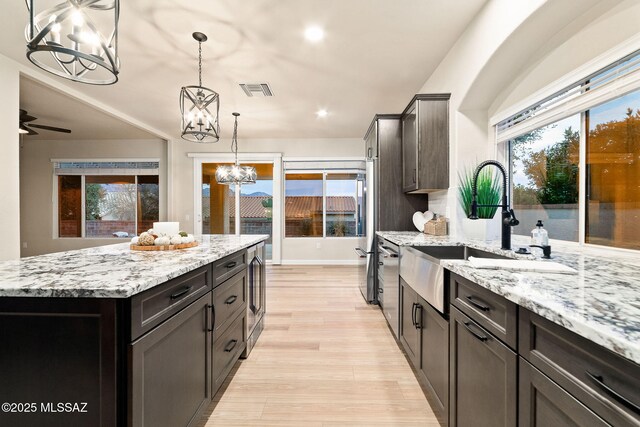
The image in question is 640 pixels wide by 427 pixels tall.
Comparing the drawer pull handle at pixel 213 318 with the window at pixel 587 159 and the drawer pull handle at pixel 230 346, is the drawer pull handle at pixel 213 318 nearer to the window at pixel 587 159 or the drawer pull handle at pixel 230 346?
the drawer pull handle at pixel 230 346

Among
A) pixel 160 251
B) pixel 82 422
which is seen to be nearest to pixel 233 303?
pixel 160 251

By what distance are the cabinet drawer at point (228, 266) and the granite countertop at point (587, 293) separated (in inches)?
49.1

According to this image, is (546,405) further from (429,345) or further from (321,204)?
(321,204)

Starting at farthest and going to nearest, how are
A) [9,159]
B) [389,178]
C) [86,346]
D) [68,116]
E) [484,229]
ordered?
[68,116], [389,178], [9,159], [484,229], [86,346]

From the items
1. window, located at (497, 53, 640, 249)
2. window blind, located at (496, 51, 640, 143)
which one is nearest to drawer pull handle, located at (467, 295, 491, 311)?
window, located at (497, 53, 640, 249)

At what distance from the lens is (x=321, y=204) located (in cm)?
651

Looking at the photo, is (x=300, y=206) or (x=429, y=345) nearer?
(x=429, y=345)

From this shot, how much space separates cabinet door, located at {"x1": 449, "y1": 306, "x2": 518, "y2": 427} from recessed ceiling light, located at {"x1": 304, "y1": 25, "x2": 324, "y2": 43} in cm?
255

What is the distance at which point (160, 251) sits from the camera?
172 centimetres

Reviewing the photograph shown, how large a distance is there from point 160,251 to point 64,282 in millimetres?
766

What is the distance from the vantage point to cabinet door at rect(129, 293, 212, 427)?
97cm

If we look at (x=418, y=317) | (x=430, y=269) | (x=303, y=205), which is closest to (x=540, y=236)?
(x=430, y=269)

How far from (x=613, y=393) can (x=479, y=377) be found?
0.62m

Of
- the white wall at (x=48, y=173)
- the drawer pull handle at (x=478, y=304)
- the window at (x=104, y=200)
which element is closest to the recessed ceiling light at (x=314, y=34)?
the drawer pull handle at (x=478, y=304)
